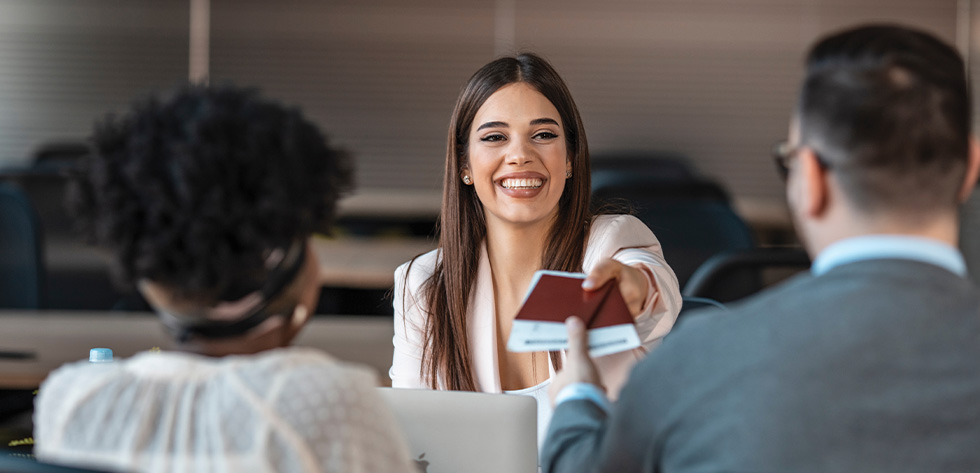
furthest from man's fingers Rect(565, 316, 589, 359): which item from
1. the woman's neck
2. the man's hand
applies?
the woman's neck

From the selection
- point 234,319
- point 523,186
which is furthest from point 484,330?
point 234,319

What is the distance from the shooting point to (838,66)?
3.02 ft

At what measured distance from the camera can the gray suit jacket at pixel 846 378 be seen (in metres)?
0.88

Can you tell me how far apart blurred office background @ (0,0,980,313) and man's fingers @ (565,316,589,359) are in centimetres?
557

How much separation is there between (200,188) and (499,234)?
1.26 meters

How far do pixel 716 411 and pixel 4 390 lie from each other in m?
2.68

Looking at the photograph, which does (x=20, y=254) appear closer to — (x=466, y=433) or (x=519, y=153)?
(x=519, y=153)

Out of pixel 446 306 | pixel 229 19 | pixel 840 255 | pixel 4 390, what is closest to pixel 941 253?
pixel 840 255

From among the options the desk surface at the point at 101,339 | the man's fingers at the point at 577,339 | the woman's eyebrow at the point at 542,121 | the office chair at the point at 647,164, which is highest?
the woman's eyebrow at the point at 542,121

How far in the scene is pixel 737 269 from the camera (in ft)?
8.66

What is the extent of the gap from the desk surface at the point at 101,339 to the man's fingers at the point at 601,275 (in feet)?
3.76

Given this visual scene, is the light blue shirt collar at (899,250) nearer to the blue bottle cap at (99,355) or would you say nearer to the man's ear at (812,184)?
the man's ear at (812,184)

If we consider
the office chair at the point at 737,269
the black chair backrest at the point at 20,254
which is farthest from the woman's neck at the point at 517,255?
the black chair backrest at the point at 20,254

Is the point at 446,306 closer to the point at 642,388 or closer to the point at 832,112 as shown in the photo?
the point at 642,388
